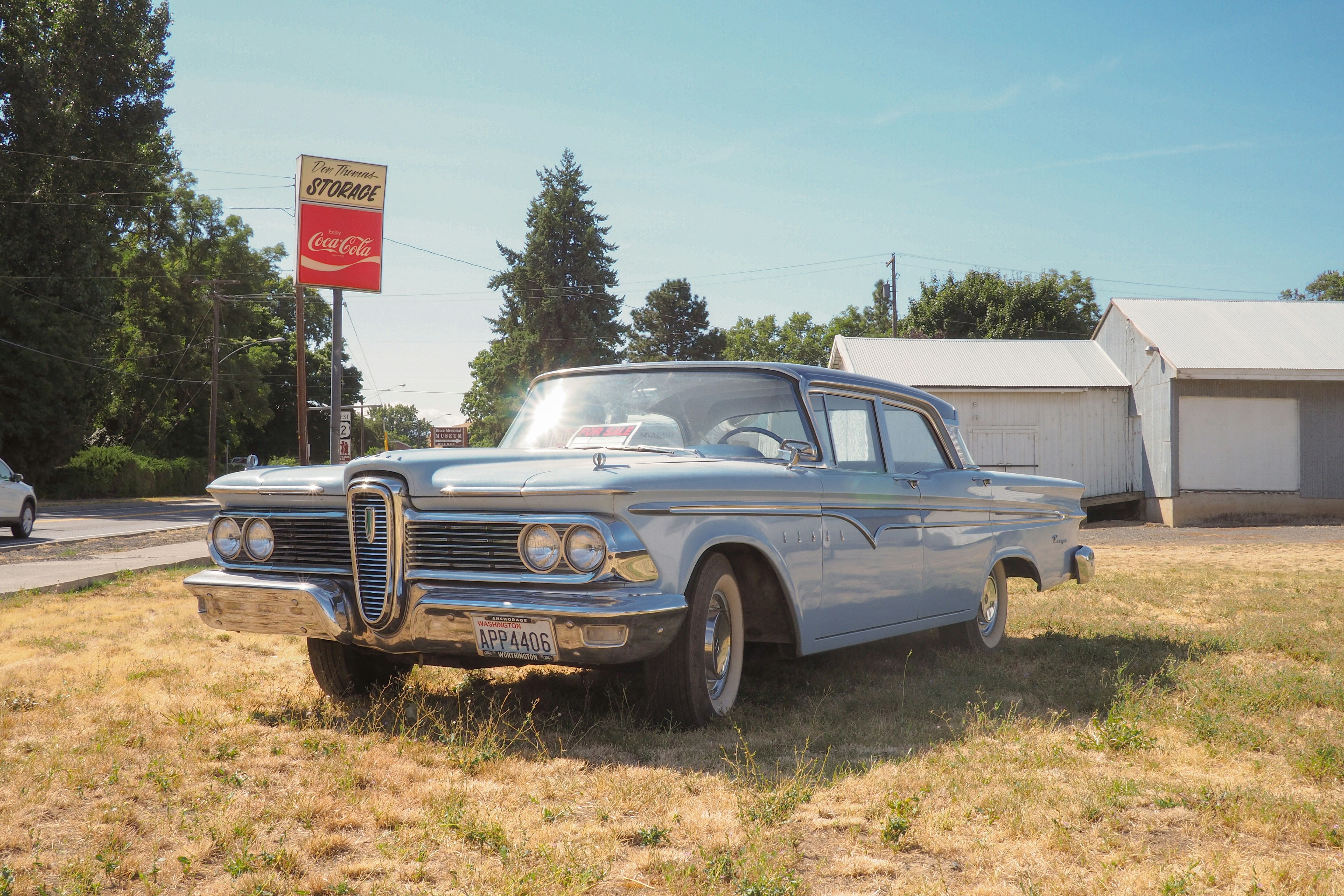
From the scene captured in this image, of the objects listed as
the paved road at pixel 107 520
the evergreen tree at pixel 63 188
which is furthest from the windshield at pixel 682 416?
the evergreen tree at pixel 63 188

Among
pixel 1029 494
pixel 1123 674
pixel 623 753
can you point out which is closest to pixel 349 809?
pixel 623 753

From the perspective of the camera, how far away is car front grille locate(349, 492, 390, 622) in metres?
4.22

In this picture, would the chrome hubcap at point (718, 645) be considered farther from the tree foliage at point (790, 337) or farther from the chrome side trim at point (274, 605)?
the tree foliage at point (790, 337)

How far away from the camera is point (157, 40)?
3600 cm

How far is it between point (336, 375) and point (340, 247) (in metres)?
3.28

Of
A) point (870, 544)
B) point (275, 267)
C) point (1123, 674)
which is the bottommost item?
point (1123, 674)

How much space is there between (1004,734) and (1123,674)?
173 centimetres

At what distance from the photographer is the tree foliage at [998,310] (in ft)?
147

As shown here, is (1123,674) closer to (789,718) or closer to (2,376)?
(789,718)

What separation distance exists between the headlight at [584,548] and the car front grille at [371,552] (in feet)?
2.63

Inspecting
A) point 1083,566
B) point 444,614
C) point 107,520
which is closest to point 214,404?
point 107,520

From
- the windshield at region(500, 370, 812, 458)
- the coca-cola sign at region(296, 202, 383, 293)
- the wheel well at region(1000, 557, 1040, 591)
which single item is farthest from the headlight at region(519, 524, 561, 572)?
the coca-cola sign at region(296, 202, 383, 293)

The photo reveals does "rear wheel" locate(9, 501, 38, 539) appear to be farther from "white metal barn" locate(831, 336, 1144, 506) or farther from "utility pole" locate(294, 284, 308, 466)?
"white metal barn" locate(831, 336, 1144, 506)

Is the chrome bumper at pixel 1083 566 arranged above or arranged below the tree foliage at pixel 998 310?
below
